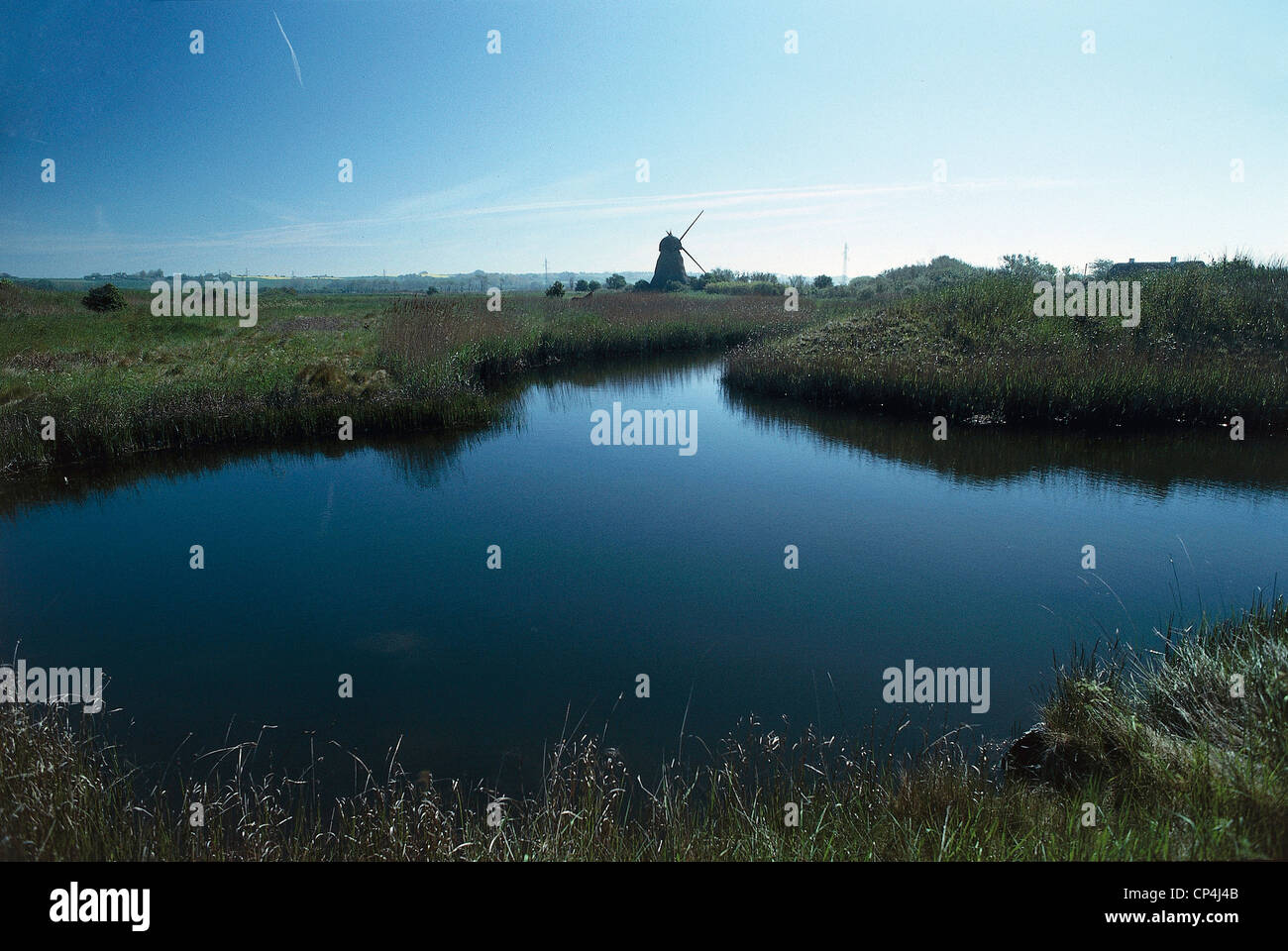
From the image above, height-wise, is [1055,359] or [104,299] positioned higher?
[104,299]

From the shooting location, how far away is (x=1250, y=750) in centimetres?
286

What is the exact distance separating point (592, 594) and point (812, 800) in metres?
3.28

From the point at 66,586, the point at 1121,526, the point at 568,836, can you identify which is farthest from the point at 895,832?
the point at 66,586

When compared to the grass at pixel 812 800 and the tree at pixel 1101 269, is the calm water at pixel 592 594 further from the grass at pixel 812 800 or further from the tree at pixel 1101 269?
the tree at pixel 1101 269

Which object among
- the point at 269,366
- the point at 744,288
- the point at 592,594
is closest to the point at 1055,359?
the point at 592,594

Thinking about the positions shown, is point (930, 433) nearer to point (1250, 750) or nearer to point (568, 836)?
point (1250, 750)

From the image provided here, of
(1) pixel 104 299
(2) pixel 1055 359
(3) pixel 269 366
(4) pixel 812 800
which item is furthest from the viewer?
(1) pixel 104 299

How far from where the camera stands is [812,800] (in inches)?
133

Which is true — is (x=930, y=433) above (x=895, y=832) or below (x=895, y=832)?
above

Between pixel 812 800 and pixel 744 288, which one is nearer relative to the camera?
pixel 812 800

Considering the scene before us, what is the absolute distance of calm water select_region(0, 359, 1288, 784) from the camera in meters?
4.68

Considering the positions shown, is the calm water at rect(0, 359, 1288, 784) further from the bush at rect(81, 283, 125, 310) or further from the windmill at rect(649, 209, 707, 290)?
the windmill at rect(649, 209, 707, 290)

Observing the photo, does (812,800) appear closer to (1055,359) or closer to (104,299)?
(1055,359)

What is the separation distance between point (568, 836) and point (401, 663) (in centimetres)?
273
